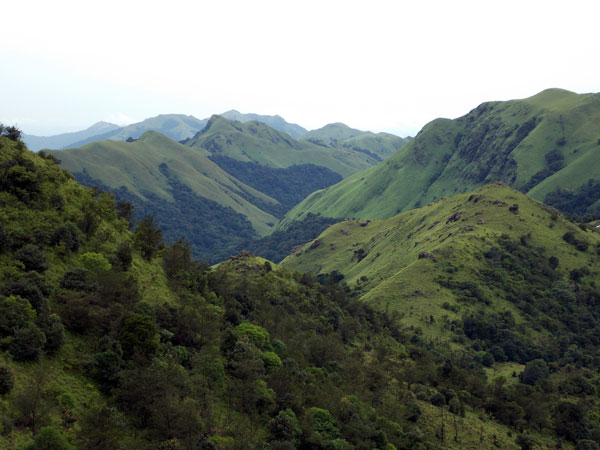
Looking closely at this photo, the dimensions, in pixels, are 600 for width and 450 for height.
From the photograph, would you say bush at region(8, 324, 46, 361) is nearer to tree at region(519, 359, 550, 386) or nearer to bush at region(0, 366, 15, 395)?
bush at region(0, 366, 15, 395)

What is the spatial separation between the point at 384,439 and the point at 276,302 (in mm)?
39861

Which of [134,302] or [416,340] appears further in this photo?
[416,340]

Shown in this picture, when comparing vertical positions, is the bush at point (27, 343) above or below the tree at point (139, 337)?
above

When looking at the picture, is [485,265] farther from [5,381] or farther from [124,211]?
[5,381]

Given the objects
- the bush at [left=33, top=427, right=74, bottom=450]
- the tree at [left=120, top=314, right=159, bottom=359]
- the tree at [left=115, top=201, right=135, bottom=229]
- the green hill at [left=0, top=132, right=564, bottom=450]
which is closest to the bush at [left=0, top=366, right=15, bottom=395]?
the green hill at [left=0, top=132, right=564, bottom=450]

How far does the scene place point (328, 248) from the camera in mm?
198125

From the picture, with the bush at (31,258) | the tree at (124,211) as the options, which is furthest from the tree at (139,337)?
the tree at (124,211)

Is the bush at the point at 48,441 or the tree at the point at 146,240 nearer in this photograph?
the bush at the point at 48,441

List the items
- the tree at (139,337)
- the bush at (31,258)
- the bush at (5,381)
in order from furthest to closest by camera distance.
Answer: the bush at (31,258), the tree at (139,337), the bush at (5,381)

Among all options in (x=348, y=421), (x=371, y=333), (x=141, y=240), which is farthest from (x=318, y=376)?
(x=371, y=333)

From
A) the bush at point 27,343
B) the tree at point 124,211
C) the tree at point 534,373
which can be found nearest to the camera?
the bush at point 27,343

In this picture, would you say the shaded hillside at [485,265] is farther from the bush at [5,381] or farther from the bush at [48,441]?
the bush at [5,381]

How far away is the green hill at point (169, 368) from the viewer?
1120 inches

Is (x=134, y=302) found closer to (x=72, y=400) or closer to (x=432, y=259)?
(x=72, y=400)
